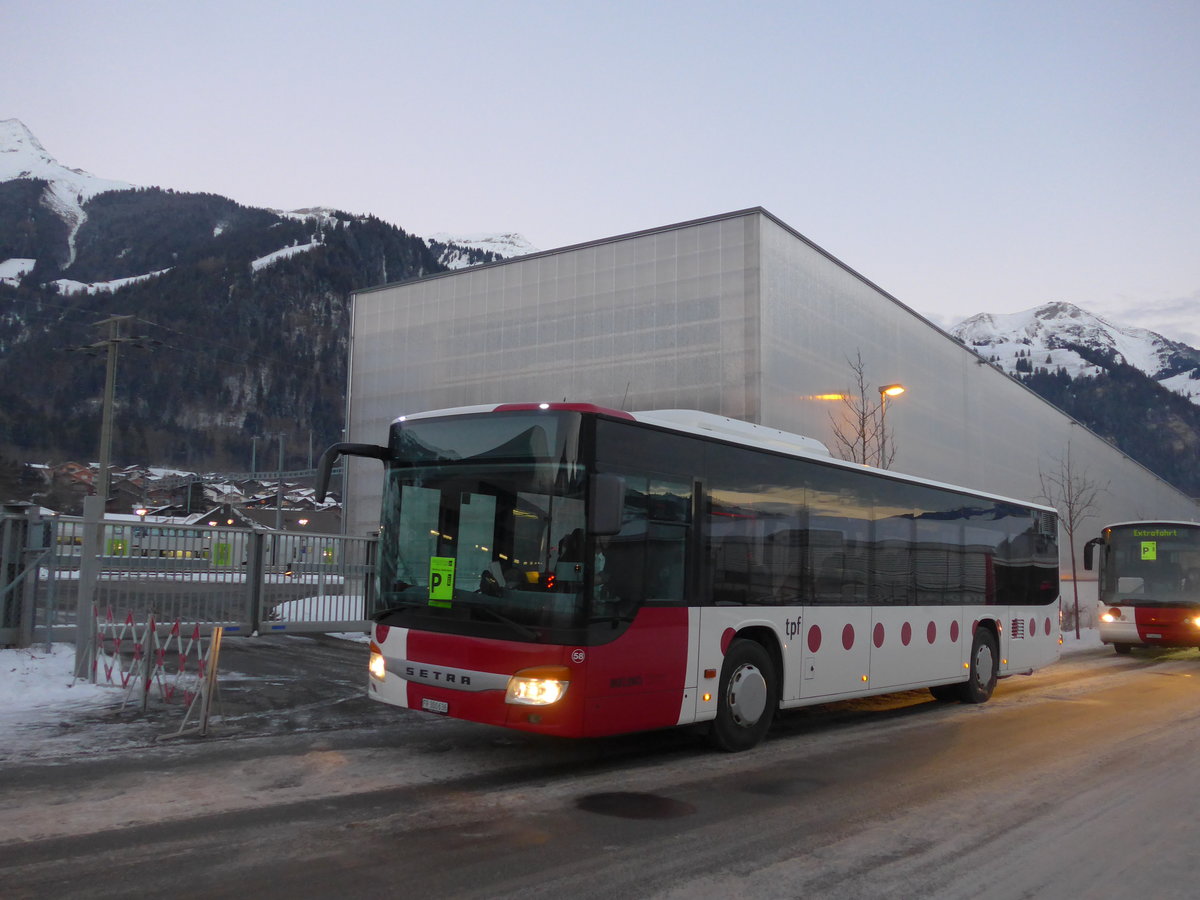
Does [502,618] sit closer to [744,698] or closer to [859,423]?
[744,698]

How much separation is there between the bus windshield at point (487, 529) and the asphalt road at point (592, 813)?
1286 mm

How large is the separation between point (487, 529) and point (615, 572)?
1.07 meters

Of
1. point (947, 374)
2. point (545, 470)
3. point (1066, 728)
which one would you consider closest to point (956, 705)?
point (1066, 728)

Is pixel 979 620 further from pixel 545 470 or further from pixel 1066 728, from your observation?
pixel 545 470

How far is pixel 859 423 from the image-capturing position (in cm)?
3095

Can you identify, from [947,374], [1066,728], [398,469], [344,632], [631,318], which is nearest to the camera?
[398,469]

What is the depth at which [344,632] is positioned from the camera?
1912 cm

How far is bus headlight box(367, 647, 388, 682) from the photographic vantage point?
8.33m

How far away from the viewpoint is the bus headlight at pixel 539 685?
23.7ft

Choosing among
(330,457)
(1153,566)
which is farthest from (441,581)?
(1153,566)

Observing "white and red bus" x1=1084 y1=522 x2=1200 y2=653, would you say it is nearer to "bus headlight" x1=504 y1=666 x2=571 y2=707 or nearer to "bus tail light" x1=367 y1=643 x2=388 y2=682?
"bus headlight" x1=504 y1=666 x2=571 y2=707

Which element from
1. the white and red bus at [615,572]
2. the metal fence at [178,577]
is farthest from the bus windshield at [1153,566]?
the metal fence at [178,577]

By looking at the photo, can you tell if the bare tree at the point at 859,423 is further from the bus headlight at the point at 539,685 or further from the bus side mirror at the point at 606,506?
the bus headlight at the point at 539,685

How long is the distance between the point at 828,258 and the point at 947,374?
11.6 meters
